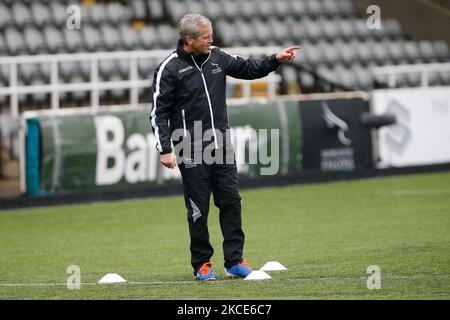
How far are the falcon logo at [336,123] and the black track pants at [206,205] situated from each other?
10389 millimetres

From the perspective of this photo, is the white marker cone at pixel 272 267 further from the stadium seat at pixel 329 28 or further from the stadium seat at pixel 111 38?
the stadium seat at pixel 329 28

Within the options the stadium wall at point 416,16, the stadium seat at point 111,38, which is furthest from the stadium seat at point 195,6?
the stadium wall at point 416,16

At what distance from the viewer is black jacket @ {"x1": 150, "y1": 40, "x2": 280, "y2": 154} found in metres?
9.49

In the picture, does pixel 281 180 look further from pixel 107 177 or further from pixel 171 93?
pixel 171 93

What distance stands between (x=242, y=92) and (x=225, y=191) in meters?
11.3

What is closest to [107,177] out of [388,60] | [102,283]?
[102,283]

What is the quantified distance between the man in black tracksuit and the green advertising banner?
760 centimetres

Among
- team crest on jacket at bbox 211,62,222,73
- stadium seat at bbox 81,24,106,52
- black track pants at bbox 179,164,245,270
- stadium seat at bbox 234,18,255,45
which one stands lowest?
black track pants at bbox 179,164,245,270

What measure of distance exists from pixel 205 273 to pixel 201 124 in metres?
1.23

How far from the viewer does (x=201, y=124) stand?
955 centimetres

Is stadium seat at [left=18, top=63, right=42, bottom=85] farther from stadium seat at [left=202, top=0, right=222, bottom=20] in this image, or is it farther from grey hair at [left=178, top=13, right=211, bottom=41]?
grey hair at [left=178, top=13, right=211, bottom=41]

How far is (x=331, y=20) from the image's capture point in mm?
26766

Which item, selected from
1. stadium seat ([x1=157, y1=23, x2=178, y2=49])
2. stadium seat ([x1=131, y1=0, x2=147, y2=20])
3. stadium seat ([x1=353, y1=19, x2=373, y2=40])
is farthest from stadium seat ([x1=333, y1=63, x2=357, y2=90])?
stadium seat ([x1=131, y1=0, x2=147, y2=20])

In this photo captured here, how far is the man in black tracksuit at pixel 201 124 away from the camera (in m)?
9.47
